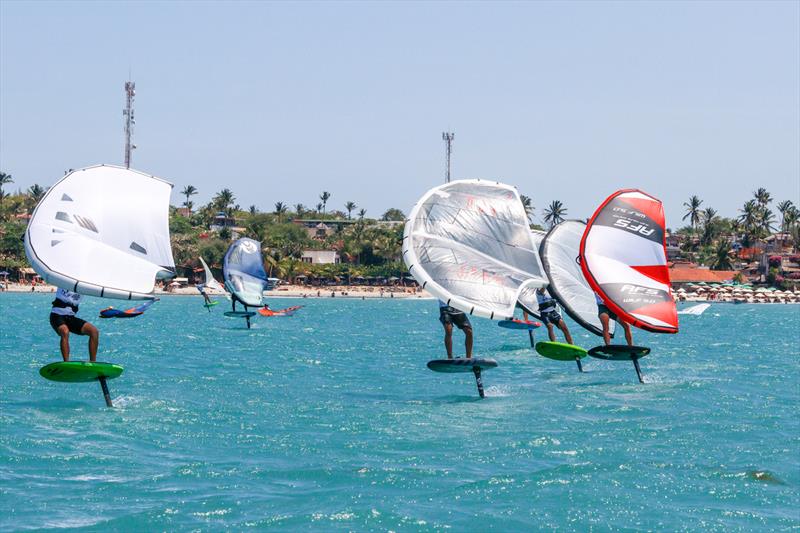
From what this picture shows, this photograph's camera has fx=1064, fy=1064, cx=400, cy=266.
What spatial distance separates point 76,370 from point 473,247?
10726mm

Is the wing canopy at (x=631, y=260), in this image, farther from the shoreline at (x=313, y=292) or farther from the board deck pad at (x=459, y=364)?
the shoreline at (x=313, y=292)

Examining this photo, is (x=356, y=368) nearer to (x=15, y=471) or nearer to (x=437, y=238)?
(x=437, y=238)

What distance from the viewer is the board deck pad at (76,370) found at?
84.2 feet

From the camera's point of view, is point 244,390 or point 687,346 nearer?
point 244,390

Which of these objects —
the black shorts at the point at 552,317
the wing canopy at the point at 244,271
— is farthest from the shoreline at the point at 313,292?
the black shorts at the point at 552,317

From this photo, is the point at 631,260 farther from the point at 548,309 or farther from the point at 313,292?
the point at 313,292

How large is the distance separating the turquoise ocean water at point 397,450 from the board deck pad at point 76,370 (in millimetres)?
1214

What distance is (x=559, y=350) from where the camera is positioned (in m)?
32.9

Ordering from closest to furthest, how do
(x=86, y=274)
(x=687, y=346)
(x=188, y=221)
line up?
(x=86, y=274) < (x=687, y=346) < (x=188, y=221)

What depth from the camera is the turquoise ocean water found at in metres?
18.4

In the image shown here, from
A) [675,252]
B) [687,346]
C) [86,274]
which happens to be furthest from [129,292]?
[675,252]

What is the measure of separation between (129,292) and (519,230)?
1099cm

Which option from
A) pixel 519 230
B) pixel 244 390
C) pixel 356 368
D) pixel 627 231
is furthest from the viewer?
pixel 356 368

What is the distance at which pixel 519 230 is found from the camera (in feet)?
97.8
